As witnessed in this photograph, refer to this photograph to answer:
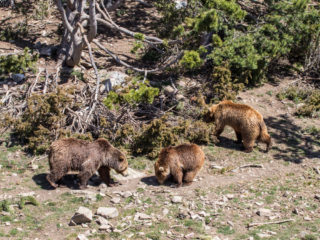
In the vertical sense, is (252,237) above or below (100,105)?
below

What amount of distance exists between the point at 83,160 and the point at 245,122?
14.6 ft

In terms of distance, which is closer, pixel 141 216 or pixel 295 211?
pixel 141 216

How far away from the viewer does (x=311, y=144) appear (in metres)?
12.3

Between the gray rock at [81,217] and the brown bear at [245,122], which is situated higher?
the brown bear at [245,122]

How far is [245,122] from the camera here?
455 inches

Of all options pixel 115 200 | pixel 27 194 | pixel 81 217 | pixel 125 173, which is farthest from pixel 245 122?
pixel 27 194

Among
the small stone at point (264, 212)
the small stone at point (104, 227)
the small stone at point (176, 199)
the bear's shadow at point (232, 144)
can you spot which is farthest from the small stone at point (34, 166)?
the small stone at point (264, 212)

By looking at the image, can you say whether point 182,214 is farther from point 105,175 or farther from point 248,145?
point 248,145

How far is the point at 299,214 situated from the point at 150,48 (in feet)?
31.0

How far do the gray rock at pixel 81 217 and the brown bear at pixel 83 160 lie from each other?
59.0 inches

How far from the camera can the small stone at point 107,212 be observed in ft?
27.9

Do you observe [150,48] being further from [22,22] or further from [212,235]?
[212,235]

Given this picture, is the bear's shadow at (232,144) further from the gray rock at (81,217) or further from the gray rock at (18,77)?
the gray rock at (18,77)

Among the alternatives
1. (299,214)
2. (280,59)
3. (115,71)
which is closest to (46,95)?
(115,71)
